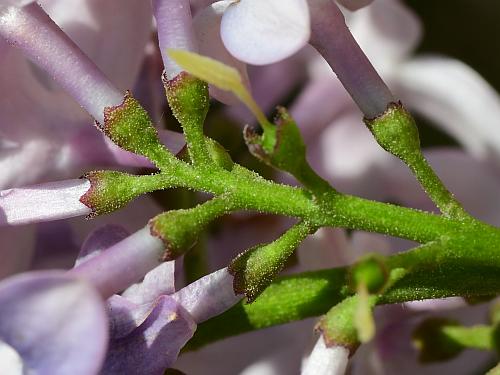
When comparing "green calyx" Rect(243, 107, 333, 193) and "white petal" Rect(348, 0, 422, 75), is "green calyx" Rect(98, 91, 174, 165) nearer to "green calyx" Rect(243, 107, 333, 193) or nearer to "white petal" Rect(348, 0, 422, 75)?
"green calyx" Rect(243, 107, 333, 193)

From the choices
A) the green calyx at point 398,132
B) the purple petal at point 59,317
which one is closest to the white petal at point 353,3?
the green calyx at point 398,132

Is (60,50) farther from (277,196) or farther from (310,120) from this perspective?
(310,120)

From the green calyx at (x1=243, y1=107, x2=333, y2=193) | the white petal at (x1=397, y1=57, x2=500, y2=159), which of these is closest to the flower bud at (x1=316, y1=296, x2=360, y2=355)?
the green calyx at (x1=243, y1=107, x2=333, y2=193)

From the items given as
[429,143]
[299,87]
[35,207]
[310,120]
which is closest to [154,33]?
[310,120]

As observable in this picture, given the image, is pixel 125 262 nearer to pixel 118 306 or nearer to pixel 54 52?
pixel 118 306

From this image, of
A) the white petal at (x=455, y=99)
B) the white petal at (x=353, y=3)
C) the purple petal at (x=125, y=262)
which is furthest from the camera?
the white petal at (x=455, y=99)

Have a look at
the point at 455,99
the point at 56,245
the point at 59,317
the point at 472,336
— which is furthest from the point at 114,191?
the point at 455,99

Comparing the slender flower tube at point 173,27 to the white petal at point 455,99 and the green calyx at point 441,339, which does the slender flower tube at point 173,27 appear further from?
the white petal at point 455,99
